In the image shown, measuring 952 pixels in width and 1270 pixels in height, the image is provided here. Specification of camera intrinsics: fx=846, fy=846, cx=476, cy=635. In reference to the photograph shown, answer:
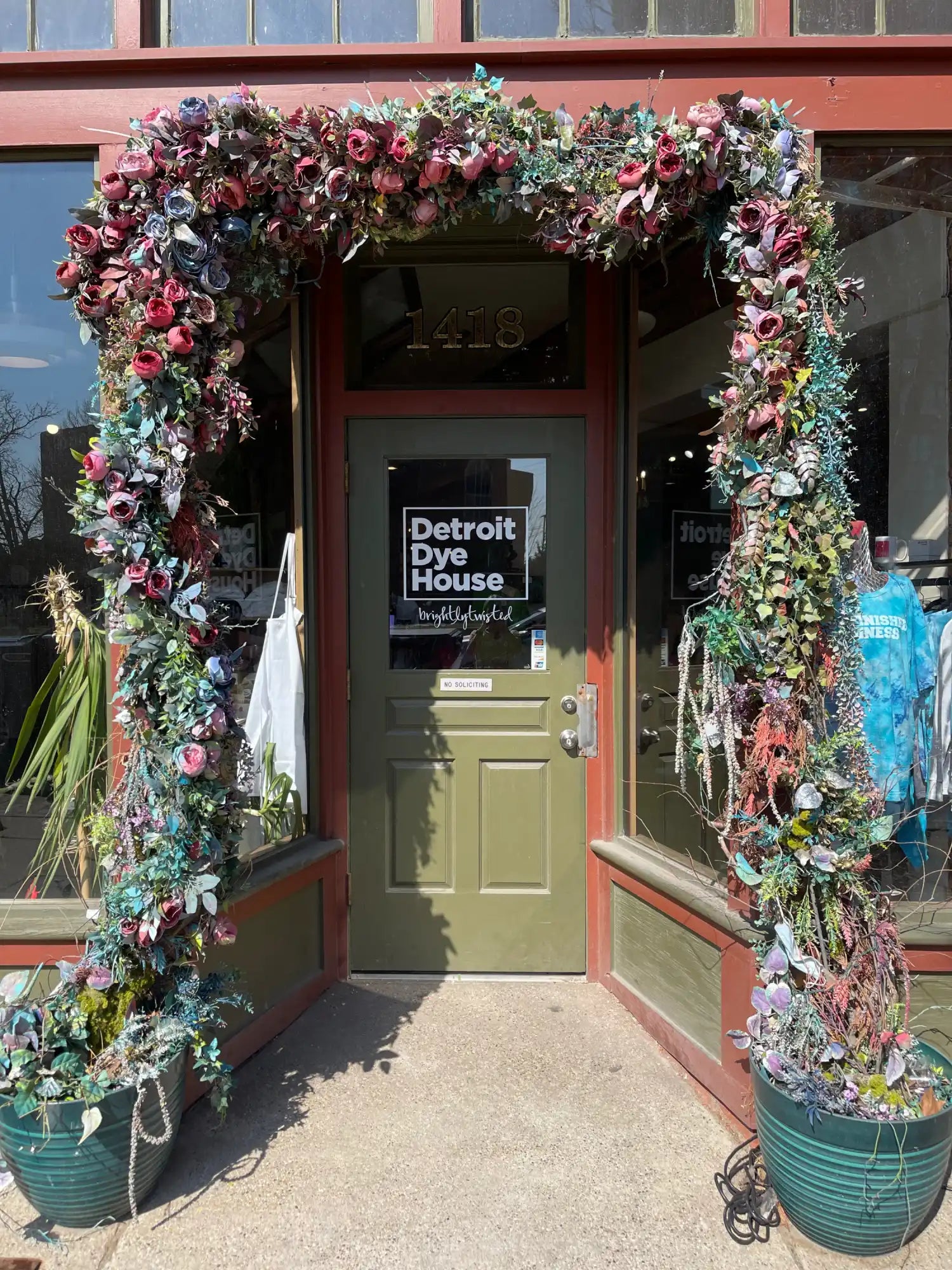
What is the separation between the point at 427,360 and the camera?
3.51 meters

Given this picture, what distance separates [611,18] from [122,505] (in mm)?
2296

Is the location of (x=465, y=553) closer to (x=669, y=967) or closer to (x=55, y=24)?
(x=669, y=967)

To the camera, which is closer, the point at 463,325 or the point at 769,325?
the point at 769,325

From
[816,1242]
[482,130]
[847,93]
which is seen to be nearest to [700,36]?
[847,93]

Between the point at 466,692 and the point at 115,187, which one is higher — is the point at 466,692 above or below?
below

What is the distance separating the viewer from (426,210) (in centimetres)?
242

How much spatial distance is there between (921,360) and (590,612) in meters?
1.49

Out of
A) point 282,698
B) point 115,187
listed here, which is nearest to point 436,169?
point 115,187

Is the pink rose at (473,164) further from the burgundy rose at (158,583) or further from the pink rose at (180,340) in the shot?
the burgundy rose at (158,583)

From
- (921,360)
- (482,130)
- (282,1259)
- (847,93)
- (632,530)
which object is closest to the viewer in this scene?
(282,1259)

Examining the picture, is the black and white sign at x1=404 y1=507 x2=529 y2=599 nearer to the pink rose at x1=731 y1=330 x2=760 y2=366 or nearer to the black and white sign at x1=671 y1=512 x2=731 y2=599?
the black and white sign at x1=671 y1=512 x2=731 y2=599

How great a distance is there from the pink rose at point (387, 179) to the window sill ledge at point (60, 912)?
6.87ft

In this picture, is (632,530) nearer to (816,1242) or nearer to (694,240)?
(694,240)

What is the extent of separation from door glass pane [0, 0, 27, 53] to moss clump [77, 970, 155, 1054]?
304 cm
